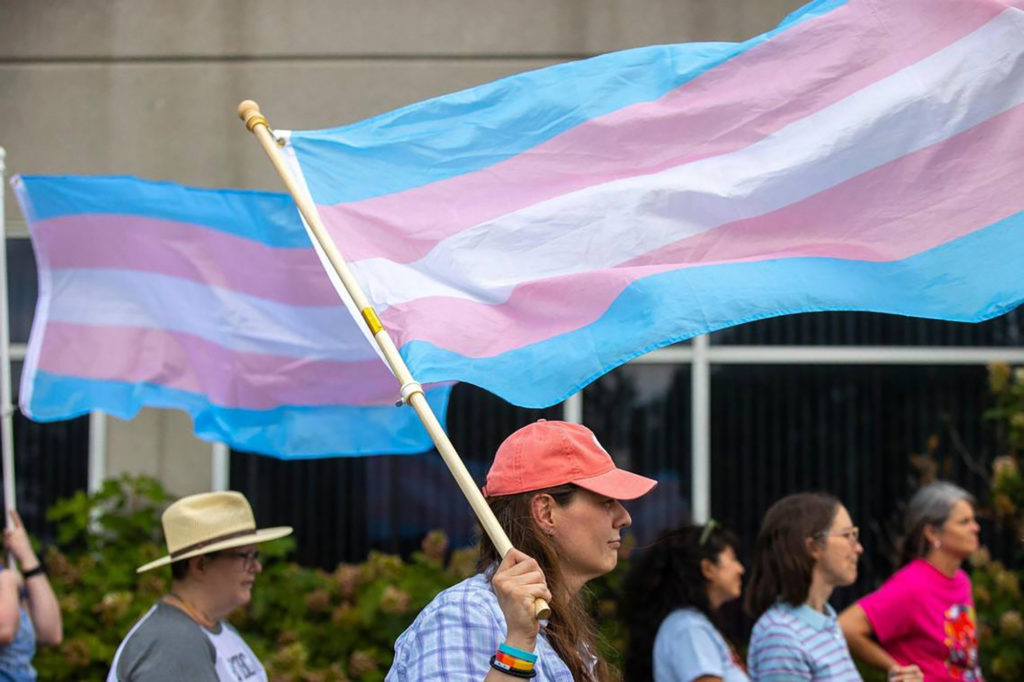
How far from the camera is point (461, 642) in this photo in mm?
3178

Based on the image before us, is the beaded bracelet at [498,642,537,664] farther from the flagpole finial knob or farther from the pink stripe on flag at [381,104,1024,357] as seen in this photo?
the flagpole finial knob

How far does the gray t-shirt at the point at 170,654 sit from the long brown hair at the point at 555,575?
4.08 ft

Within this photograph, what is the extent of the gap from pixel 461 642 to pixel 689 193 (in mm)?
1572

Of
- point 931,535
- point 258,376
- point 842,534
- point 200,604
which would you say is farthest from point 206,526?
point 931,535

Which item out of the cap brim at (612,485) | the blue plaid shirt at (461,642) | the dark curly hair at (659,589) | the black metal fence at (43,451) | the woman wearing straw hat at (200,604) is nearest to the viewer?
the blue plaid shirt at (461,642)

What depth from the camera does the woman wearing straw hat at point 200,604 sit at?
431cm

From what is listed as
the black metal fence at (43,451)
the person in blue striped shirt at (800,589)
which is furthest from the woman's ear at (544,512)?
the black metal fence at (43,451)

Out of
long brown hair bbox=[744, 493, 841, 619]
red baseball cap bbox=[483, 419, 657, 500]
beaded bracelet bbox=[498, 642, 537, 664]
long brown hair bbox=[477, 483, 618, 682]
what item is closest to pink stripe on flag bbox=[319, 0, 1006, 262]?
red baseball cap bbox=[483, 419, 657, 500]

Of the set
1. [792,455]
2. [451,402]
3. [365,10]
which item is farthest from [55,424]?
[792,455]

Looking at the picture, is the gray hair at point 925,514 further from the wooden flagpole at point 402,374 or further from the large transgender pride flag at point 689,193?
the wooden flagpole at point 402,374

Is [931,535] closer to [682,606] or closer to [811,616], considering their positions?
[811,616]

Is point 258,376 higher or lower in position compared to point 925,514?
higher

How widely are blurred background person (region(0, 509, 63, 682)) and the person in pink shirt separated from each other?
10.8ft

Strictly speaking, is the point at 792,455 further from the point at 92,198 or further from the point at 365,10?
the point at 92,198
